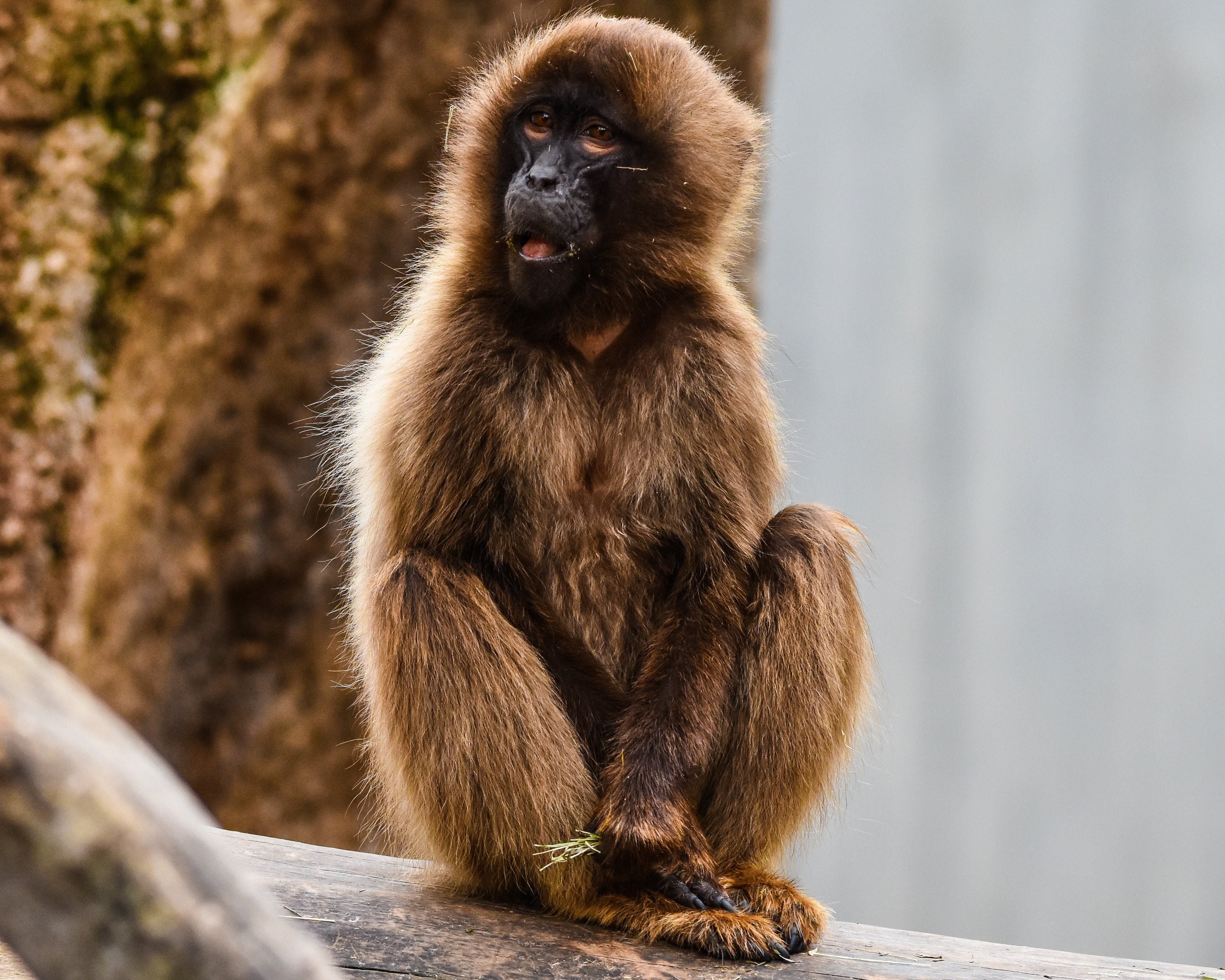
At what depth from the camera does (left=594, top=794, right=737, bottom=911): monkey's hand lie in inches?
155

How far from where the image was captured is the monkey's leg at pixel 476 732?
394 centimetres

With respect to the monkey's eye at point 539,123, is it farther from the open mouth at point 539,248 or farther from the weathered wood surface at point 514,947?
the weathered wood surface at point 514,947

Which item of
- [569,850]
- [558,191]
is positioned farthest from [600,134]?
[569,850]

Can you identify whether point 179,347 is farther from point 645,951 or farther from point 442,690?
point 645,951

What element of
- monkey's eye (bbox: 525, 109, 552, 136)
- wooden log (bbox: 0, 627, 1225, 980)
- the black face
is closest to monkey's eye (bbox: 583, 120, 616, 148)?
the black face

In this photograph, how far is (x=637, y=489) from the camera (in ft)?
14.2

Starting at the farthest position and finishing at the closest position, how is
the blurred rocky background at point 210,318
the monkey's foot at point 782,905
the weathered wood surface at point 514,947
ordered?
the blurred rocky background at point 210,318
the monkey's foot at point 782,905
the weathered wood surface at point 514,947

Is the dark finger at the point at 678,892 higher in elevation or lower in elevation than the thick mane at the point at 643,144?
lower

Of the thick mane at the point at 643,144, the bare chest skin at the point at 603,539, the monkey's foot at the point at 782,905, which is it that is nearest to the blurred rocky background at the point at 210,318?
the thick mane at the point at 643,144

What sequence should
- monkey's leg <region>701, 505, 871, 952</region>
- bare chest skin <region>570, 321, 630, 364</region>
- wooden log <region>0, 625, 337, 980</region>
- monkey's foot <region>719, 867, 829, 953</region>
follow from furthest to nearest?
bare chest skin <region>570, 321, 630, 364</region> → monkey's leg <region>701, 505, 871, 952</region> → monkey's foot <region>719, 867, 829, 953</region> → wooden log <region>0, 625, 337, 980</region>

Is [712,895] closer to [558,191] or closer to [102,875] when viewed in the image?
[558,191]

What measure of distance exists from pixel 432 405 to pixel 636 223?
96 cm

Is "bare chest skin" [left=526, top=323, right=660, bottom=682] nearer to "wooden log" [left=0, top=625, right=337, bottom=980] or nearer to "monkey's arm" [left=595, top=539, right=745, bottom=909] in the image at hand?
"monkey's arm" [left=595, top=539, right=745, bottom=909]

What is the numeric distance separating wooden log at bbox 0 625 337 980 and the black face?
2.71 metres
